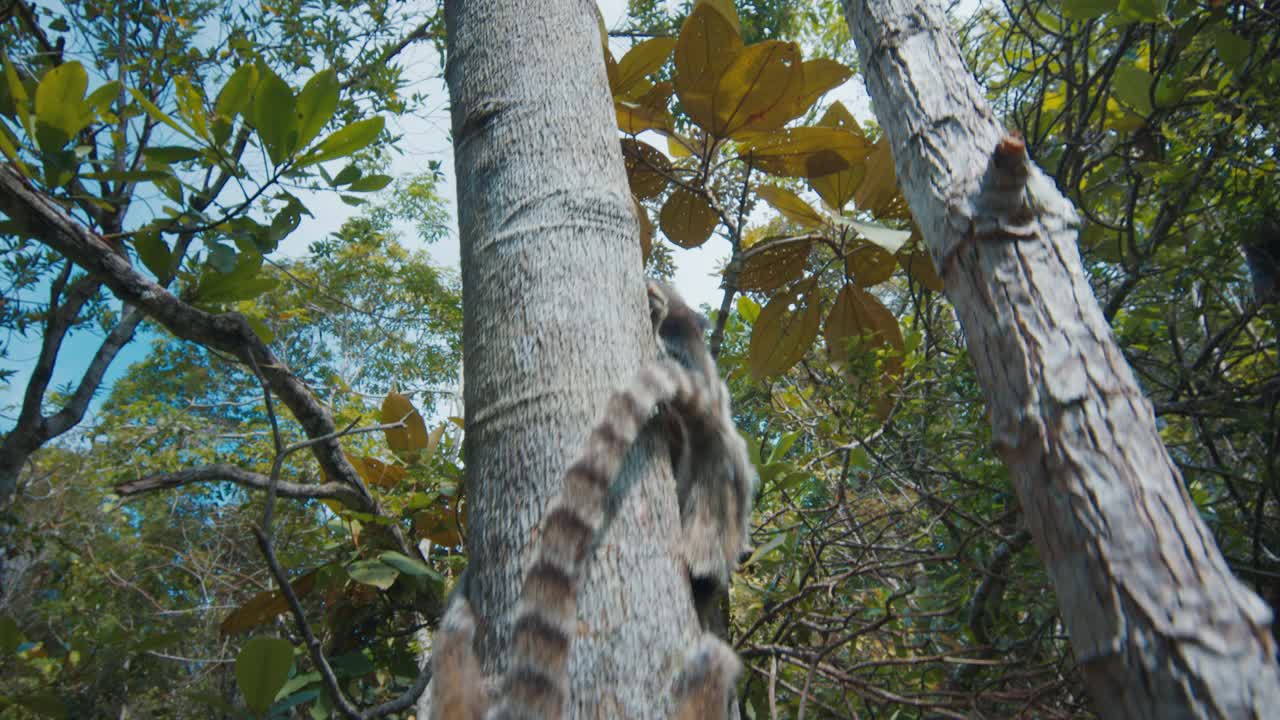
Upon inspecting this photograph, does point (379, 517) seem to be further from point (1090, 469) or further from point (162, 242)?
point (1090, 469)

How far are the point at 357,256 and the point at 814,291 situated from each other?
29.4 ft

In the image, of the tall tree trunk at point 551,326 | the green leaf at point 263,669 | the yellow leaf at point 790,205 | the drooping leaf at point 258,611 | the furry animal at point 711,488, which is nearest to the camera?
the tall tree trunk at point 551,326

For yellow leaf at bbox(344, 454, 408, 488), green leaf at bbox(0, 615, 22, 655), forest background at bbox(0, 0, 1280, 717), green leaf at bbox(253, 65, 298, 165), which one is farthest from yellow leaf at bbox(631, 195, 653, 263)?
green leaf at bbox(0, 615, 22, 655)

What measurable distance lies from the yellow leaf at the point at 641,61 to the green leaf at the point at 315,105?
2.38ft

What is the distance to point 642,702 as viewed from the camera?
2.18ft

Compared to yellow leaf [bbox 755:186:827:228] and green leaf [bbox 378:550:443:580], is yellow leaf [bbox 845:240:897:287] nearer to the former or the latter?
yellow leaf [bbox 755:186:827:228]

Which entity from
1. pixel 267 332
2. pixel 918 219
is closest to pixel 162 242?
pixel 267 332

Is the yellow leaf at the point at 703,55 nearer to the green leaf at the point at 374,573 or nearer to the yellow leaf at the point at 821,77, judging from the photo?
the yellow leaf at the point at 821,77

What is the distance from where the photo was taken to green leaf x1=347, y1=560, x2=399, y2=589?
1.60 metres

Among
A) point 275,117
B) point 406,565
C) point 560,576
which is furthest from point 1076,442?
point 275,117

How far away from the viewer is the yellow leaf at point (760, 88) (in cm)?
164

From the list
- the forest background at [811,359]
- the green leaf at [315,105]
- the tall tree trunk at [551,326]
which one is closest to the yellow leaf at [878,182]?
the forest background at [811,359]

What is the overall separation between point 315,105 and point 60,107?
51 cm

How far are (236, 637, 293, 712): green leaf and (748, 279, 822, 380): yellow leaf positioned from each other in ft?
4.83
